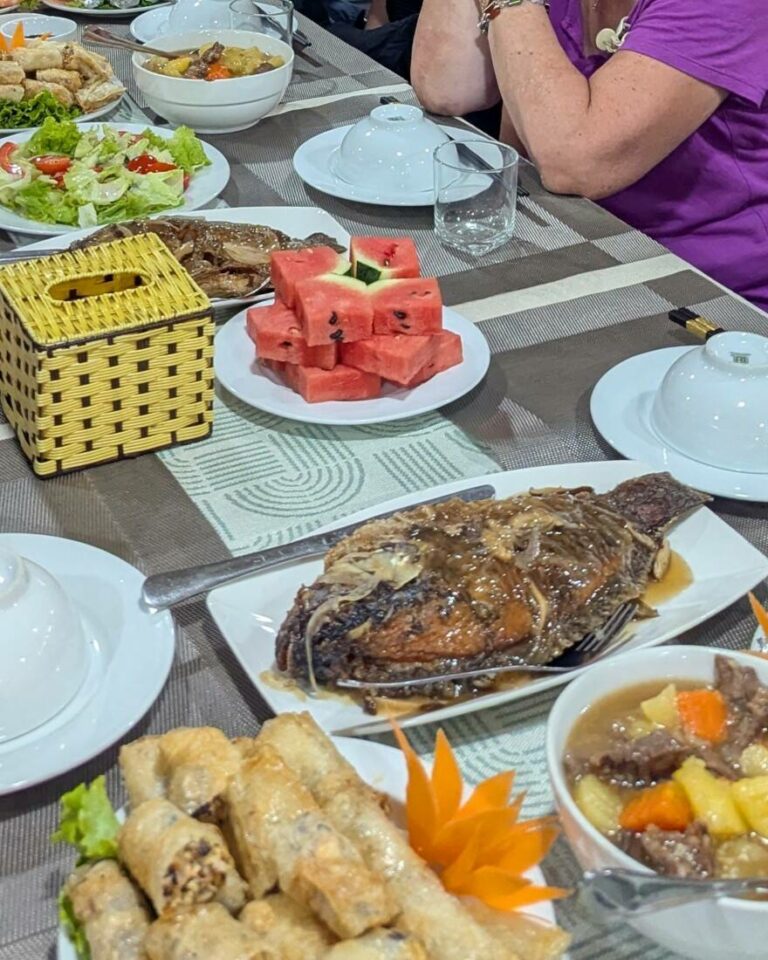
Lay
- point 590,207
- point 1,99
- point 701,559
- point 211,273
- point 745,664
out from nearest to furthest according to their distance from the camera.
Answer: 1. point 745,664
2. point 701,559
3. point 211,273
4. point 590,207
5. point 1,99

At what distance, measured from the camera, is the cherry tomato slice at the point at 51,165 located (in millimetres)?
1978

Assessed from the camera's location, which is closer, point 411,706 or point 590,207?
point 411,706

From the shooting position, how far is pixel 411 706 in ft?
3.46

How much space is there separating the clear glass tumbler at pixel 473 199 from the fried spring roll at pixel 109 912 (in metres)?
1.31

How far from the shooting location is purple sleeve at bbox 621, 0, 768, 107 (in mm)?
1962

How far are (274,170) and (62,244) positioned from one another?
0.50m

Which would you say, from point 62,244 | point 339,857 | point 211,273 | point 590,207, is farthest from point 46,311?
point 590,207

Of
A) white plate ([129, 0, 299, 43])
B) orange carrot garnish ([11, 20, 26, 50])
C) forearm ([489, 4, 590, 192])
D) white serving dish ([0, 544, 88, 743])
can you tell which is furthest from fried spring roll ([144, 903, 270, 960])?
white plate ([129, 0, 299, 43])

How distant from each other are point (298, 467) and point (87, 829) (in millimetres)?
660

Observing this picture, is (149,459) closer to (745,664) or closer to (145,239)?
(145,239)

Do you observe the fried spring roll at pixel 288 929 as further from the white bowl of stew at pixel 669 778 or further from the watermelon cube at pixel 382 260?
the watermelon cube at pixel 382 260

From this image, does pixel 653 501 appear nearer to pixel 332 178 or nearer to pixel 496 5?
pixel 332 178

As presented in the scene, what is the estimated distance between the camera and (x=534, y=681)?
3.52ft

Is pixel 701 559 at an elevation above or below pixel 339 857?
below
